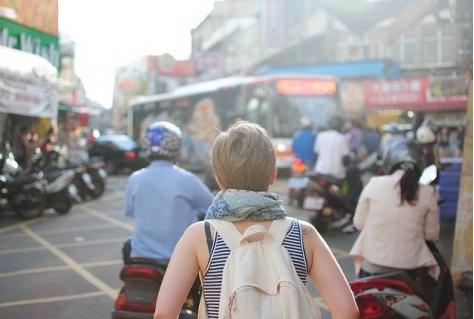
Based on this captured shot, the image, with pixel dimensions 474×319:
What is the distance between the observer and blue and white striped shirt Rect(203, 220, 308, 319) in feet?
7.58

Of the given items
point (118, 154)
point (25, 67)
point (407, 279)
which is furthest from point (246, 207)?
point (118, 154)

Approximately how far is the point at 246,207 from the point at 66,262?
257 inches

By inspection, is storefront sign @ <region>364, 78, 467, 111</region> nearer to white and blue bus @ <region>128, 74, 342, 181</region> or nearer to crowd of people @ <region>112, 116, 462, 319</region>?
white and blue bus @ <region>128, 74, 342, 181</region>

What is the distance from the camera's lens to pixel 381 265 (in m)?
4.54

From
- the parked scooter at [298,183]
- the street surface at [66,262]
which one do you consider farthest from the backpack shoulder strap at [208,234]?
the parked scooter at [298,183]

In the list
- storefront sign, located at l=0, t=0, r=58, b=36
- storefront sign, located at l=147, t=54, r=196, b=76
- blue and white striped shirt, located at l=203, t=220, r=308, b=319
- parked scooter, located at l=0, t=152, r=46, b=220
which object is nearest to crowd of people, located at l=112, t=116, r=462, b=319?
blue and white striped shirt, located at l=203, t=220, r=308, b=319

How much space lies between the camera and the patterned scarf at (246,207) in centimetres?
233

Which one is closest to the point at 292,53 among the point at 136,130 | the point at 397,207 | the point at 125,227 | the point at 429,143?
the point at 136,130

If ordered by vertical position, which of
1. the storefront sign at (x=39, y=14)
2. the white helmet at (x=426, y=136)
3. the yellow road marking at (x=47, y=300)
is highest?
the storefront sign at (x=39, y=14)

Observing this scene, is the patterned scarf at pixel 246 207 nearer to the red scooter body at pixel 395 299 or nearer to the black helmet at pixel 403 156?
the red scooter body at pixel 395 299

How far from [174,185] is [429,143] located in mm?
4483

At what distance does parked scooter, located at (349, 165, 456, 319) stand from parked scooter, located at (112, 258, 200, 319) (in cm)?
106

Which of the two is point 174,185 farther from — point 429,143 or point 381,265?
point 429,143

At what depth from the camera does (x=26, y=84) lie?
921cm
